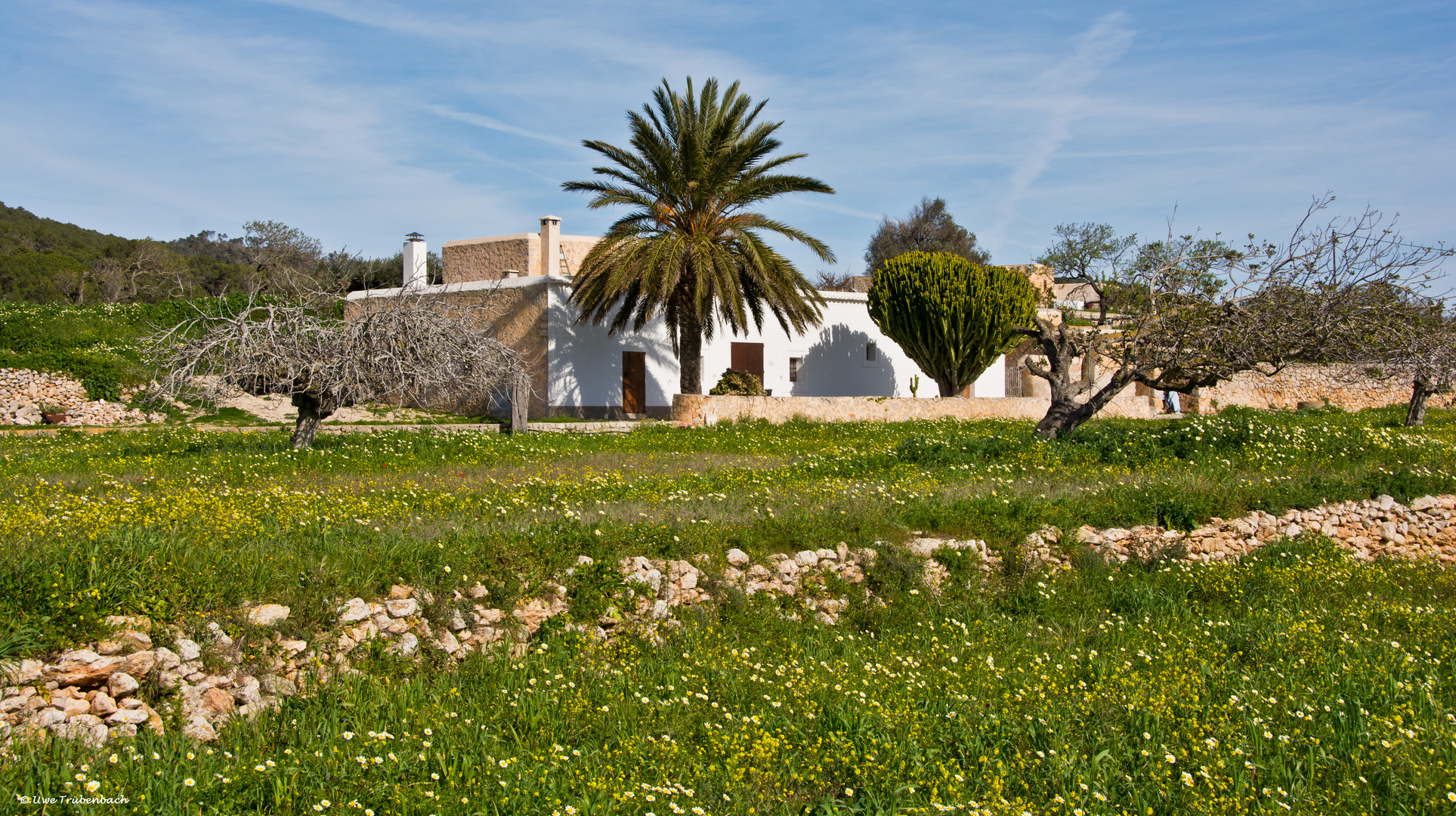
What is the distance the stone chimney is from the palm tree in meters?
4.50

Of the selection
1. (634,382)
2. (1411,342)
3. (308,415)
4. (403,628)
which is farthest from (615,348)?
(403,628)

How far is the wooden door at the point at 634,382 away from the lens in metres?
26.1

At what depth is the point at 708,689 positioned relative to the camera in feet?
17.6

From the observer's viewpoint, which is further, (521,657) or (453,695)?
(521,657)

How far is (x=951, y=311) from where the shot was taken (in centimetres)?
2727

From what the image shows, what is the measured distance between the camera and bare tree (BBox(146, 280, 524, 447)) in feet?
41.4

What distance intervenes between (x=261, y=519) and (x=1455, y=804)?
7931mm

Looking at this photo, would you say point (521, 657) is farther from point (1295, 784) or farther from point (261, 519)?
point (1295, 784)

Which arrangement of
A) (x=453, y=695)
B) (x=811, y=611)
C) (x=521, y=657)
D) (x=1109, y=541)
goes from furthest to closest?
(x=1109, y=541) < (x=811, y=611) < (x=521, y=657) < (x=453, y=695)

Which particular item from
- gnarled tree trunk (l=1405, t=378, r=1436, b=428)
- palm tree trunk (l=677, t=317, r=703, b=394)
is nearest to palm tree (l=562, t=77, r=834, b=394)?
palm tree trunk (l=677, t=317, r=703, b=394)

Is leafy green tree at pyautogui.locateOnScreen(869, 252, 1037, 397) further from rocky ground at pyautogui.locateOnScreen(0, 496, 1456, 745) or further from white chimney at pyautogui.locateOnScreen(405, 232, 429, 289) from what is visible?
rocky ground at pyautogui.locateOnScreen(0, 496, 1456, 745)

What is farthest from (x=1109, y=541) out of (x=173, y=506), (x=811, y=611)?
(x=173, y=506)

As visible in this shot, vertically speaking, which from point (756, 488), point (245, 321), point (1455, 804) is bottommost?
point (1455, 804)

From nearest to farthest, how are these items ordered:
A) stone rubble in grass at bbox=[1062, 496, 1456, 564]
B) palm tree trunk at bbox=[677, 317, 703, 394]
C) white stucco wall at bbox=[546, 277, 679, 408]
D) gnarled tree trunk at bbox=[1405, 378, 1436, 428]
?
stone rubble in grass at bbox=[1062, 496, 1456, 564], gnarled tree trunk at bbox=[1405, 378, 1436, 428], palm tree trunk at bbox=[677, 317, 703, 394], white stucco wall at bbox=[546, 277, 679, 408]
